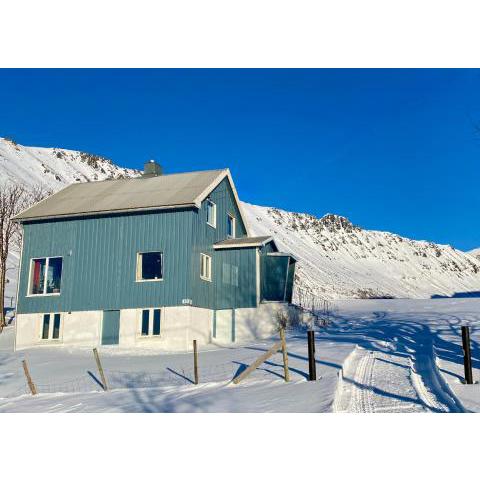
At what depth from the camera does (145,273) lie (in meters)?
25.1

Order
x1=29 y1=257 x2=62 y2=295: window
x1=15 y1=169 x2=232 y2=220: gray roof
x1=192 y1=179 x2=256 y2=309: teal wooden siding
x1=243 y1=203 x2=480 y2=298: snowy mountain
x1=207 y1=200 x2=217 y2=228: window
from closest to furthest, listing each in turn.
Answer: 1. x1=15 y1=169 x2=232 y2=220: gray roof
2. x1=192 y1=179 x2=256 y2=309: teal wooden siding
3. x1=29 y1=257 x2=62 y2=295: window
4. x1=207 y1=200 x2=217 y2=228: window
5. x1=243 y1=203 x2=480 y2=298: snowy mountain

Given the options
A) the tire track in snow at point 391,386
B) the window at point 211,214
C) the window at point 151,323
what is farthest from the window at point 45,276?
the tire track in snow at point 391,386

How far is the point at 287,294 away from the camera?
29.7 meters

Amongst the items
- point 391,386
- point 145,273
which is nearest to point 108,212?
point 145,273

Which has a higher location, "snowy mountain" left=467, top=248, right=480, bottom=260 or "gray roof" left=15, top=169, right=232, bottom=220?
"snowy mountain" left=467, top=248, right=480, bottom=260

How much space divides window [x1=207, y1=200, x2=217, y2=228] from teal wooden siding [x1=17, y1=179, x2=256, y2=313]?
36 cm

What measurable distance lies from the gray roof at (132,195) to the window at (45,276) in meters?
2.33

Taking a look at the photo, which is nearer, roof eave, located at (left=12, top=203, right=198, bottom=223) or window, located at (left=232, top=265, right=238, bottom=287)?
roof eave, located at (left=12, top=203, right=198, bottom=223)

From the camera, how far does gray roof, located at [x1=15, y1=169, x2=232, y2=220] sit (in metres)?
25.2

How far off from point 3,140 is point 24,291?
210ft

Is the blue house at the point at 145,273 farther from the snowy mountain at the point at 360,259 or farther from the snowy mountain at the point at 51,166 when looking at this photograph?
the snowy mountain at the point at 360,259

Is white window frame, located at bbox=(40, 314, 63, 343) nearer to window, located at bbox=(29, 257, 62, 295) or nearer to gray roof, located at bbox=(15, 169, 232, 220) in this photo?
window, located at bbox=(29, 257, 62, 295)

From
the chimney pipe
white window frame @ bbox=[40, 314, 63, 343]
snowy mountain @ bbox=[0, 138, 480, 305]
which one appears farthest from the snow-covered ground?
snowy mountain @ bbox=[0, 138, 480, 305]

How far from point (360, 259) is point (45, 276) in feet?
267
